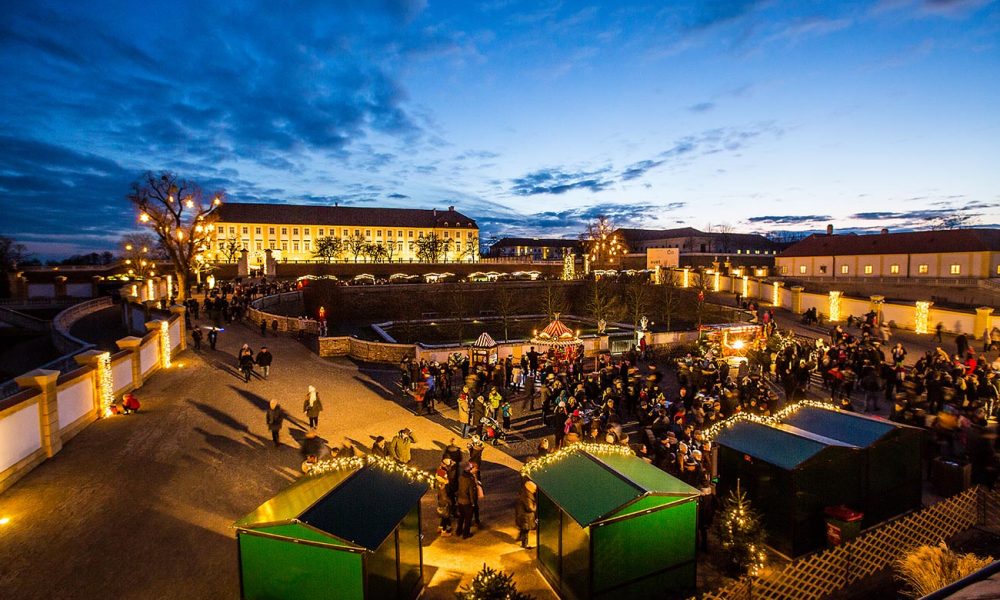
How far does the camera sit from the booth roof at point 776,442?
7.14 m

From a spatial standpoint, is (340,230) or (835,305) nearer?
(835,305)

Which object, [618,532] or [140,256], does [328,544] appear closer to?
[618,532]

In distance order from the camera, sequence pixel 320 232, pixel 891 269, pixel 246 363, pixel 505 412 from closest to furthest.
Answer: pixel 505 412 → pixel 246 363 → pixel 891 269 → pixel 320 232

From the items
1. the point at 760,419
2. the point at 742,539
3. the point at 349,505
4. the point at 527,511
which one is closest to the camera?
the point at 349,505

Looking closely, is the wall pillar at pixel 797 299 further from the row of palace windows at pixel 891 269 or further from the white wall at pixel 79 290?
the white wall at pixel 79 290

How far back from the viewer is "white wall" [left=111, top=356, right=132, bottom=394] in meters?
13.0

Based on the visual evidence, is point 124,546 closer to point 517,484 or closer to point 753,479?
point 517,484

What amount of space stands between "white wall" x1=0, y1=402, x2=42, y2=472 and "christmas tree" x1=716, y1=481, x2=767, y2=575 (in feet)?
37.9

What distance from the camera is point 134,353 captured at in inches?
556

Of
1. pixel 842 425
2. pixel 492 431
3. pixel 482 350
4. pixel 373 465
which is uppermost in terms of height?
pixel 373 465

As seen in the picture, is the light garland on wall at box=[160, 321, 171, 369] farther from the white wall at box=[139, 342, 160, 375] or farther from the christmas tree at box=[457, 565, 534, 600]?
the christmas tree at box=[457, 565, 534, 600]

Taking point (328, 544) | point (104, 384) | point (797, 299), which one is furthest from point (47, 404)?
point (797, 299)

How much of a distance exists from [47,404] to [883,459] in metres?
14.6

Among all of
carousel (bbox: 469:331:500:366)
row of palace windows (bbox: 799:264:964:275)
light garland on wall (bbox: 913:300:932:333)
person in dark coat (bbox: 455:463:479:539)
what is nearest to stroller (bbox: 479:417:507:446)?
person in dark coat (bbox: 455:463:479:539)
